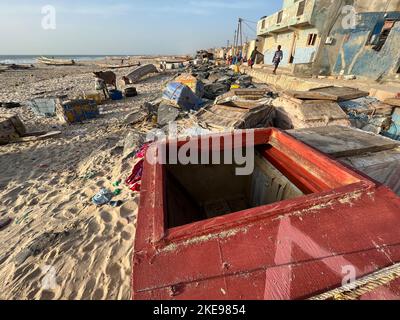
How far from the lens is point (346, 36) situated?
9.63 metres

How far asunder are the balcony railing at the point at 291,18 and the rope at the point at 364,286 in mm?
14058

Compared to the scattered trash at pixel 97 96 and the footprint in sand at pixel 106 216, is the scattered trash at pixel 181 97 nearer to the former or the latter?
the scattered trash at pixel 97 96

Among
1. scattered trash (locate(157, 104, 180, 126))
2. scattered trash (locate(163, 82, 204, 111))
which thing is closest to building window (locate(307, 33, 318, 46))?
scattered trash (locate(163, 82, 204, 111))

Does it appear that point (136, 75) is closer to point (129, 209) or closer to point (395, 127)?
point (129, 209)

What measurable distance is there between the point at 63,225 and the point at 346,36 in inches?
518

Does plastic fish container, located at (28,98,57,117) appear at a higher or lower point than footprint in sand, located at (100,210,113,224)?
higher

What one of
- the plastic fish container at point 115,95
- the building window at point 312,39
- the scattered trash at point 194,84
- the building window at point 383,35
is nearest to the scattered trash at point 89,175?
the scattered trash at point 194,84

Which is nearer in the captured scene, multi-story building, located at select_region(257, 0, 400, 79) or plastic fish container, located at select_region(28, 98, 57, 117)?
multi-story building, located at select_region(257, 0, 400, 79)

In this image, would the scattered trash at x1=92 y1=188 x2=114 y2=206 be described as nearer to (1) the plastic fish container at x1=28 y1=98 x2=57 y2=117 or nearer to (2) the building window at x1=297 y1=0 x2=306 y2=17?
(1) the plastic fish container at x1=28 y1=98 x2=57 y2=117


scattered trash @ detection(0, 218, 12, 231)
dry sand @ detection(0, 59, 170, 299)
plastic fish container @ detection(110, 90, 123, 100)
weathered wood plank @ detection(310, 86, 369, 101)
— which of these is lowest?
scattered trash @ detection(0, 218, 12, 231)

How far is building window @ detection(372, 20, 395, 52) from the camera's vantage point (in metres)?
8.12

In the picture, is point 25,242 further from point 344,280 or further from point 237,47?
point 237,47

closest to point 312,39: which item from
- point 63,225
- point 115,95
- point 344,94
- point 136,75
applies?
point 344,94

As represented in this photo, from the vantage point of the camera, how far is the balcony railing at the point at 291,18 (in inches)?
445
